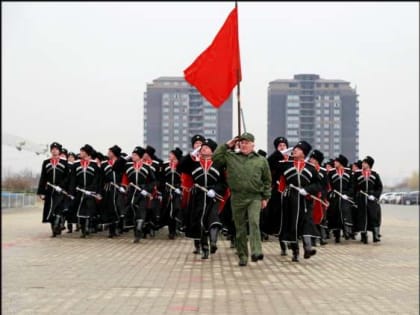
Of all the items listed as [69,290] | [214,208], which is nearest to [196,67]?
[214,208]

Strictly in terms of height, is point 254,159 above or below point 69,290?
above

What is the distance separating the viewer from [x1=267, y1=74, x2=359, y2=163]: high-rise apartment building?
17.1 metres

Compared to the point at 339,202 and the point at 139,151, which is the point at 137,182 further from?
the point at 339,202

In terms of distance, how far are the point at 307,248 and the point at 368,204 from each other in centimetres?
566

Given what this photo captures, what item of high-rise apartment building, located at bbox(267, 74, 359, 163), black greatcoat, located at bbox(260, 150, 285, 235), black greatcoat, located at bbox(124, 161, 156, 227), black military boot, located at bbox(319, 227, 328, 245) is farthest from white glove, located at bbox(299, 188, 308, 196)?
high-rise apartment building, located at bbox(267, 74, 359, 163)

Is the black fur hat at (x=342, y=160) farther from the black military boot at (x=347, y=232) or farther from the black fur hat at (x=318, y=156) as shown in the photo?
the black fur hat at (x=318, y=156)

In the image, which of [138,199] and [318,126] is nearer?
[138,199]

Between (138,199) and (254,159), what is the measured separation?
15.7ft

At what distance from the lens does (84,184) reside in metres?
15.7

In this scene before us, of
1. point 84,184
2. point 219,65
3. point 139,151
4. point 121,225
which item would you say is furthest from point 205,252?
point 121,225

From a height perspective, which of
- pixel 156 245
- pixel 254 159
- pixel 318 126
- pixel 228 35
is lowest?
pixel 156 245

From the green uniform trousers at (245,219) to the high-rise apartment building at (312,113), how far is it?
22.0 ft

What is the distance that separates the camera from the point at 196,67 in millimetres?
12688

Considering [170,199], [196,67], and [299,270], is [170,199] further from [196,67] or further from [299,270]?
[299,270]
